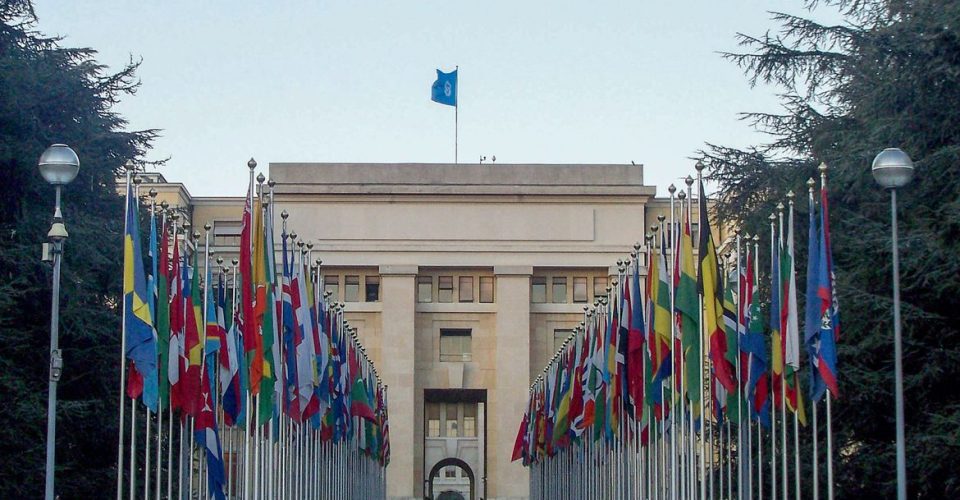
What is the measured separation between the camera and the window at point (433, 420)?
72.8m

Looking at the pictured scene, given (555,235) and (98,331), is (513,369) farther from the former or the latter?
(98,331)

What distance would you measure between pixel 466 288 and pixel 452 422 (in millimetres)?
6375

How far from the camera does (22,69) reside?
33656mm

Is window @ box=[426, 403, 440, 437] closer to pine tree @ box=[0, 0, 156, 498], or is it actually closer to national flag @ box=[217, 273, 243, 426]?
pine tree @ box=[0, 0, 156, 498]

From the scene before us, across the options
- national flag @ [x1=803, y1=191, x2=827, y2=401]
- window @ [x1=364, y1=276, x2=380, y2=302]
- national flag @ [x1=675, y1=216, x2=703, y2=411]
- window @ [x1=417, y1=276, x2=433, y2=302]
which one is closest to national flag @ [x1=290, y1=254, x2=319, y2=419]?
national flag @ [x1=675, y1=216, x2=703, y2=411]

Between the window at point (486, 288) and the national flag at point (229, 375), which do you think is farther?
the window at point (486, 288)

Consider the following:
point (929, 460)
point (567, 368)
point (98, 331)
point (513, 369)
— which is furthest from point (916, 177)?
point (513, 369)

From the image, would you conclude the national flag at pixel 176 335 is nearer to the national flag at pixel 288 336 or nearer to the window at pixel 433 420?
the national flag at pixel 288 336

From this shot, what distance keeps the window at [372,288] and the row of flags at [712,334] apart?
34.8 meters

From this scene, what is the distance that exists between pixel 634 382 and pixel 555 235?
39.1 meters

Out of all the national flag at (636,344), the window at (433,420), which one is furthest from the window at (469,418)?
the national flag at (636,344)

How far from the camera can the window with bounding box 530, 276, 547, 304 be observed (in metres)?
71.4

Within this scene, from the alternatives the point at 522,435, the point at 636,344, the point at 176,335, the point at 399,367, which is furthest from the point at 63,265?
the point at 399,367

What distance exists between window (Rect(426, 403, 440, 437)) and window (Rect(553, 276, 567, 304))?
7434mm
